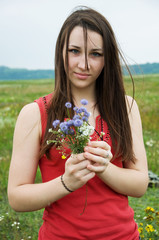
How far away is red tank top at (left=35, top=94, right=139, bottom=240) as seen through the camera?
2287 millimetres

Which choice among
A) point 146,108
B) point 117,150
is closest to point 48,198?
point 117,150

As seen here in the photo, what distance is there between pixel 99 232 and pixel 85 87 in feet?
3.92

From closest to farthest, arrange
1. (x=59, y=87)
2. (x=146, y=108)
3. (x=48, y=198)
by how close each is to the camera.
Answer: (x=48, y=198) → (x=59, y=87) → (x=146, y=108)

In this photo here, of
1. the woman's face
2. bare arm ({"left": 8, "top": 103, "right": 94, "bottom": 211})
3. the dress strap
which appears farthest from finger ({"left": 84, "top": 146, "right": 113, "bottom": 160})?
the woman's face

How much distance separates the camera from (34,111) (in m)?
2.43

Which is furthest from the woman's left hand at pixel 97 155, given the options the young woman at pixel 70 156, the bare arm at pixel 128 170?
the young woman at pixel 70 156

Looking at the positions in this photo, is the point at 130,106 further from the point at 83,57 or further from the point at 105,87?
the point at 83,57

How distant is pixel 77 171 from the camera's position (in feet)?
6.53

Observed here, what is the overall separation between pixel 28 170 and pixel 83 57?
3.20ft

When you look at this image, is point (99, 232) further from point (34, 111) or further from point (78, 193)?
point (34, 111)

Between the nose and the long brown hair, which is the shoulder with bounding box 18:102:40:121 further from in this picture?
the nose

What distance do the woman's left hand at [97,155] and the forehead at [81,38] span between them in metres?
0.85

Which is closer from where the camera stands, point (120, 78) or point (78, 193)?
point (78, 193)

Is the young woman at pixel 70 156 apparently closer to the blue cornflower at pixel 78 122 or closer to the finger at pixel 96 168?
the finger at pixel 96 168
